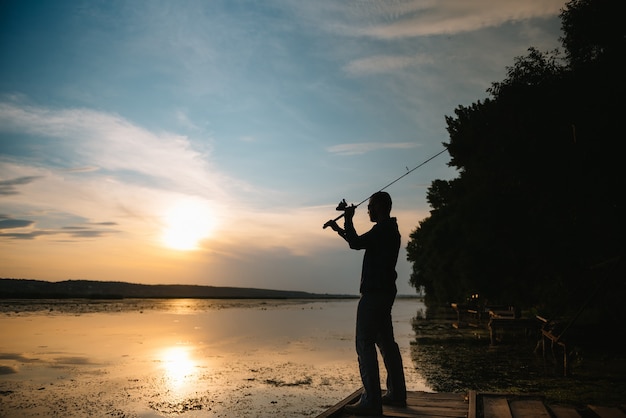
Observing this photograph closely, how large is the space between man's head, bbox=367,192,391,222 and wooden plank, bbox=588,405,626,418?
128 inches

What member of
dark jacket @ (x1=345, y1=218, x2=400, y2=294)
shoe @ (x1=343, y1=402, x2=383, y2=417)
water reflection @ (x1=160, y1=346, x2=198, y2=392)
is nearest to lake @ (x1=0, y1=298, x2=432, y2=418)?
water reflection @ (x1=160, y1=346, x2=198, y2=392)

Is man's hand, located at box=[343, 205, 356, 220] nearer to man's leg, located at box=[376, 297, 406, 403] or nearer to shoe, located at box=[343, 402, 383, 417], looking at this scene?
man's leg, located at box=[376, 297, 406, 403]

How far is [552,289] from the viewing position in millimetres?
24172

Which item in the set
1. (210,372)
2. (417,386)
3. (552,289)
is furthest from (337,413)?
(552,289)

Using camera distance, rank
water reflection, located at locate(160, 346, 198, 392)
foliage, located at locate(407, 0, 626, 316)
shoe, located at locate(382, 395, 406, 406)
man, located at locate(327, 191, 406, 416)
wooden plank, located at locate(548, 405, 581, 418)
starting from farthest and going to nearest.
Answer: foliage, located at locate(407, 0, 626, 316) < water reflection, located at locate(160, 346, 198, 392) < shoe, located at locate(382, 395, 406, 406) < wooden plank, located at locate(548, 405, 581, 418) < man, located at locate(327, 191, 406, 416)

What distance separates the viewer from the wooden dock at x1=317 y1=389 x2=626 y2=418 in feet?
18.0

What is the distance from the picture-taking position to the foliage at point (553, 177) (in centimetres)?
1688

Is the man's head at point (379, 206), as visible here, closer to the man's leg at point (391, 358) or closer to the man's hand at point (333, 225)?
the man's hand at point (333, 225)

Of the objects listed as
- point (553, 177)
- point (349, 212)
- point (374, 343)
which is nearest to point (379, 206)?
point (349, 212)

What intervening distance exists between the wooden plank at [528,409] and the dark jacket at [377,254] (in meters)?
1.94

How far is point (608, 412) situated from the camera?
5.74 m

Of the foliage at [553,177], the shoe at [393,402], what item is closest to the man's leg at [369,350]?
the shoe at [393,402]

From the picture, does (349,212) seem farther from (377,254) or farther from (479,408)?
(479,408)

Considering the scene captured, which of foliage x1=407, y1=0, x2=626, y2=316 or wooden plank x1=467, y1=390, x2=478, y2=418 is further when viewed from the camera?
foliage x1=407, y1=0, x2=626, y2=316
